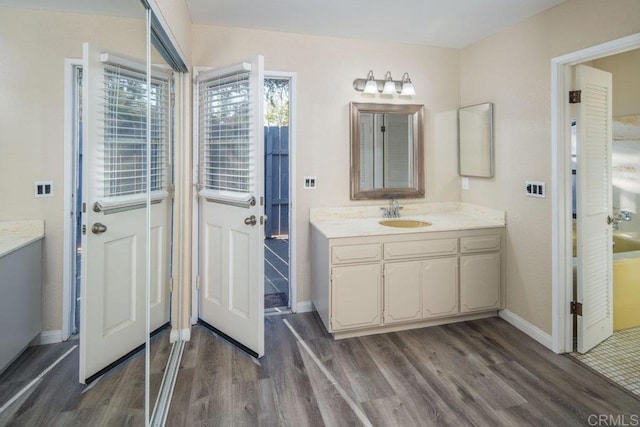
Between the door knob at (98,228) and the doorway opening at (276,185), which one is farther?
the doorway opening at (276,185)

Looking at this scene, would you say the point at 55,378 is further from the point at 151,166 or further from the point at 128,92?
the point at 151,166

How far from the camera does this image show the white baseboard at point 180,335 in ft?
7.94

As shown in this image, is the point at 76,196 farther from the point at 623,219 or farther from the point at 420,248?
the point at 623,219

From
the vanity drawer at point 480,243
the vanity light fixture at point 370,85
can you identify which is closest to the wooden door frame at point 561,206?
the vanity drawer at point 480,243

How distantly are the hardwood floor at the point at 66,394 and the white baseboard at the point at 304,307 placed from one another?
175 centimetres

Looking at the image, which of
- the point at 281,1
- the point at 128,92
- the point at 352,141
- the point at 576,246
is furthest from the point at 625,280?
the point at 128,92

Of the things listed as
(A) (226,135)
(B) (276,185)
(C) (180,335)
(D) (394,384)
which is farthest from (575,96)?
(B) (276,185)

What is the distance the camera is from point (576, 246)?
254 cm

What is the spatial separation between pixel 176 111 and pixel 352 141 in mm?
1464

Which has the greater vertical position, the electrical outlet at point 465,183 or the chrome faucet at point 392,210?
the electrical outlet at point 465,183

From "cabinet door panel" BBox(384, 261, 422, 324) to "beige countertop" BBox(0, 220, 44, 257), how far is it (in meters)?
2.20

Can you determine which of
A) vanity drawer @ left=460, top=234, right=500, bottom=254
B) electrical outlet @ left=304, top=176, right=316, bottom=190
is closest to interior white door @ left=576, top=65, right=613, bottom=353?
vanity drawer @ left=460, top=234, right=500, bottom=254

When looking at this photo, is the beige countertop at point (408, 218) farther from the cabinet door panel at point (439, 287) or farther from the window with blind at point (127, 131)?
the window with blind at point (127, 131)

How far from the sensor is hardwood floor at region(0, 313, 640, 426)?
1797 millimetres
